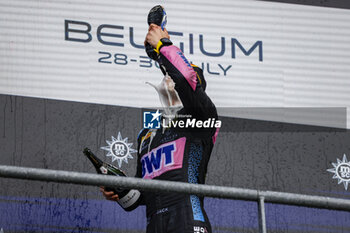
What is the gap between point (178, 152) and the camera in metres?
2.43

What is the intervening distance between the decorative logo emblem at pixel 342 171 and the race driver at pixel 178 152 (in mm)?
975

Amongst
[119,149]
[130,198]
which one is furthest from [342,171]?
[130,198]

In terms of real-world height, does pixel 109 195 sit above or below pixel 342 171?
below

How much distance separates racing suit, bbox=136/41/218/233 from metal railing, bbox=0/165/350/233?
0.83 metres

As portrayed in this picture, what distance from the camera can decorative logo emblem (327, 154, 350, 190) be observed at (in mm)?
3229

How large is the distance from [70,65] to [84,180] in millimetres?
1806

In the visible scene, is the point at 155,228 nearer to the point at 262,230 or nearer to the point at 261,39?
the point at 262,230

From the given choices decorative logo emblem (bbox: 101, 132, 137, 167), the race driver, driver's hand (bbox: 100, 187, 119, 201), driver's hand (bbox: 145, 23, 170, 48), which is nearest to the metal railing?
the race driver

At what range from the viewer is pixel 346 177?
10.6 ft

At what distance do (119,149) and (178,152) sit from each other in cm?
67

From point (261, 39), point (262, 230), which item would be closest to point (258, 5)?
point (261, 39)

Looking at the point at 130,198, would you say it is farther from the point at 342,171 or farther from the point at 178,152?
the point at 342,171

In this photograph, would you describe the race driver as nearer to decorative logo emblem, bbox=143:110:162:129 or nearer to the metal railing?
decorative logo emblem, bbox=143:110:162:129

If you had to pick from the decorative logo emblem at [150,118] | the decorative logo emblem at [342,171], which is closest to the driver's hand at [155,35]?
the decorative logo emblem at [150,118]
